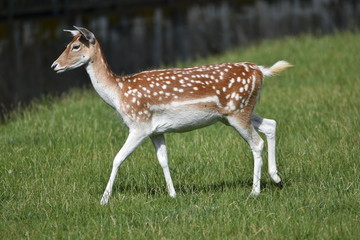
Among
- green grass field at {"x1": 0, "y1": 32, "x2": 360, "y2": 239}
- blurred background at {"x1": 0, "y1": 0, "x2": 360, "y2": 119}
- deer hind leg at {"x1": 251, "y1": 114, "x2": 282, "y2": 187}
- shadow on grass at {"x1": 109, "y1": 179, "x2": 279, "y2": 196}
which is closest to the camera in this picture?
green grass field at {"x1": 0, "y1": 32, "x2": 360, "y2": 239}

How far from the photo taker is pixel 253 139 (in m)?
7.54

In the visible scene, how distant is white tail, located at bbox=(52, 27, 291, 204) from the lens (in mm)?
7309

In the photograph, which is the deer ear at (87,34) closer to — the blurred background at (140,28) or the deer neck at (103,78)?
the deer neck at (103,78)

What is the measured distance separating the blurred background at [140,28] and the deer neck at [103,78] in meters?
6.74

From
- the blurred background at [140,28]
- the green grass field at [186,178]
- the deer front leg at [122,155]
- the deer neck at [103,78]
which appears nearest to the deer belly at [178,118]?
the deer front leg at [122,155]

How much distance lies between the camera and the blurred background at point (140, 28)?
17.8m

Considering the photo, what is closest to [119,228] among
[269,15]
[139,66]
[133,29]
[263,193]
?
[263,193]

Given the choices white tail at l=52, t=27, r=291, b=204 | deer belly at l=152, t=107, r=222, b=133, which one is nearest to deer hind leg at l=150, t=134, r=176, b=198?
white tail at l=52, t=27, r=291, b=204

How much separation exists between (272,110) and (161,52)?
949cm

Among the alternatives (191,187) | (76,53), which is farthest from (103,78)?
(191,187)

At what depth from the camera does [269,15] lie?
26.3m

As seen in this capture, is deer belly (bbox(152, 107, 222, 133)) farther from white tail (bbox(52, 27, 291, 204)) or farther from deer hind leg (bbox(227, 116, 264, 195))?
deer hind leg (bbox(227, 116, 264, 195))

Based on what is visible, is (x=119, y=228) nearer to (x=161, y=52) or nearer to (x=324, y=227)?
(x=324, y=227)

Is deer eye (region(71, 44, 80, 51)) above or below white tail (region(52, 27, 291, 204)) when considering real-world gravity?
above
